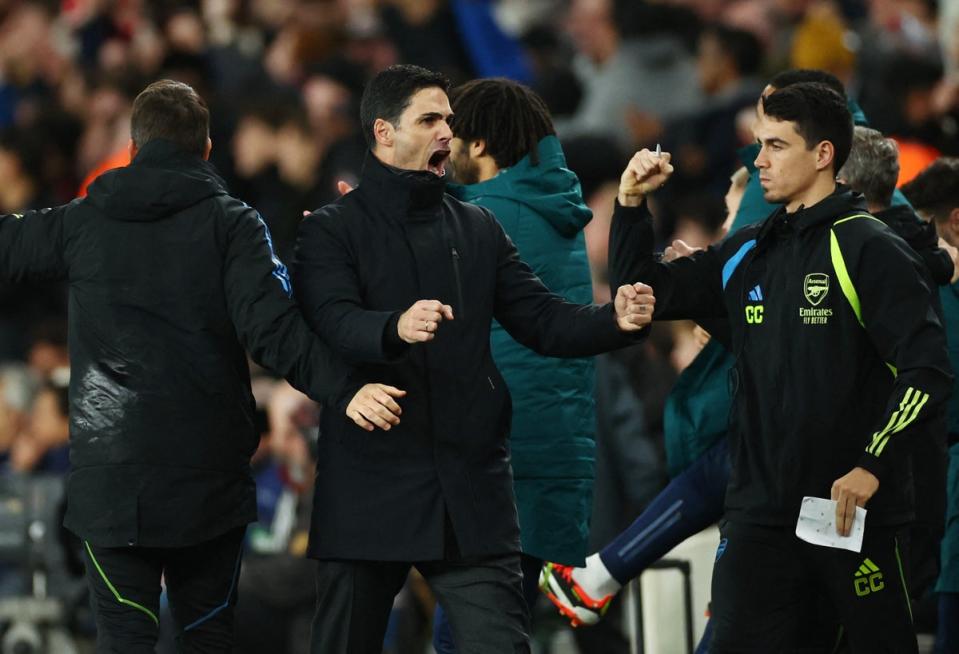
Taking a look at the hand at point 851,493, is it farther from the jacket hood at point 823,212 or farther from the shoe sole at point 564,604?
the shoe sole at point 564,604

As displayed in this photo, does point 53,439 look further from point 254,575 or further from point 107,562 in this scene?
point 107,562

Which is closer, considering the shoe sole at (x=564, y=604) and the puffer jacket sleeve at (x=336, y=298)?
the puffer jacket sleeve at (x=336, y=298)

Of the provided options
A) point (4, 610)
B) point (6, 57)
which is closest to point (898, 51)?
point (4, 610)

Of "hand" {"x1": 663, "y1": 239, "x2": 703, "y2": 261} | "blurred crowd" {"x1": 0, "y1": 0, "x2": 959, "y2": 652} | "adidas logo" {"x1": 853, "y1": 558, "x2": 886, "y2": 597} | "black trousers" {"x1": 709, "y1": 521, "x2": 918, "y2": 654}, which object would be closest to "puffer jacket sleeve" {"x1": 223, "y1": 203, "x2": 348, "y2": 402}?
"hand" {"x1": 663, "y1": 239, "x2": 703, "y2": 261}

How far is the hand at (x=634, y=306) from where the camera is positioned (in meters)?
5.59

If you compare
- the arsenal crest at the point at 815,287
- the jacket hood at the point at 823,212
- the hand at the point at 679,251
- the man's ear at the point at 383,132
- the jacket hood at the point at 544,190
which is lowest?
the arsenal crest at the point at 815,287

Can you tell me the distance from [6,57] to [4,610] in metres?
7.14

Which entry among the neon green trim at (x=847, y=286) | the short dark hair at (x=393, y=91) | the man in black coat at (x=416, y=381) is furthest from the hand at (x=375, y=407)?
the neon green trim at (x=847, y=286)

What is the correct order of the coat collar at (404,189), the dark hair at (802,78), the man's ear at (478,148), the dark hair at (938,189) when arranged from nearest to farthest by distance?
1. the coat collar at (404,189)
2. the man's ear at (478,148)
3. the dark hair at (802,78)
4. the dark hair at (938,189)

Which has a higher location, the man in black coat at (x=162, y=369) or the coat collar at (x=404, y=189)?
the coat collar at (x=404, y=189)

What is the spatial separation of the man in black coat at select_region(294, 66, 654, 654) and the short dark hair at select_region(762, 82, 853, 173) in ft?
2.13

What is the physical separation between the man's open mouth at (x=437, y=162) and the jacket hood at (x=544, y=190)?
48cm

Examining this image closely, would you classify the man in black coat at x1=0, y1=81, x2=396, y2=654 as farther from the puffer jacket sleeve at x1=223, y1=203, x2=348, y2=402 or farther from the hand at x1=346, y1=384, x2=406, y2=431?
the hand at x1=346, y1=384, x2=406, y2=431

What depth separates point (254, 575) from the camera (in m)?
9.52
